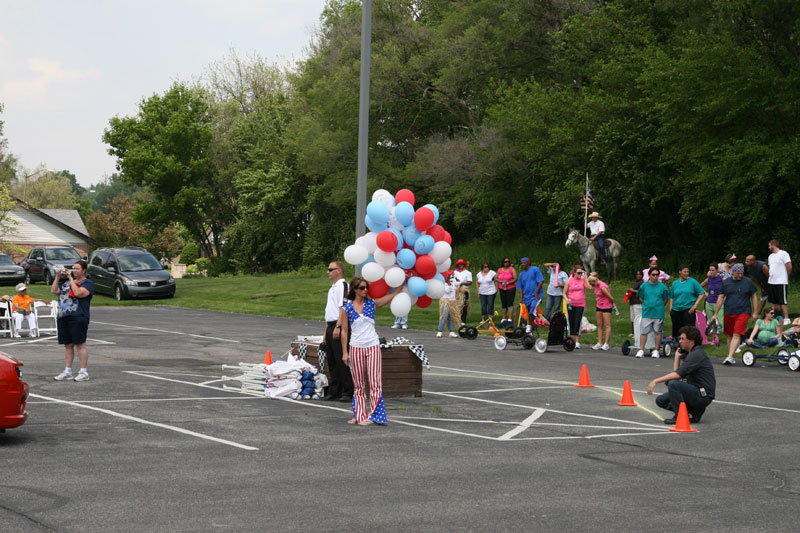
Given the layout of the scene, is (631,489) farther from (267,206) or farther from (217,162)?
(217,162)

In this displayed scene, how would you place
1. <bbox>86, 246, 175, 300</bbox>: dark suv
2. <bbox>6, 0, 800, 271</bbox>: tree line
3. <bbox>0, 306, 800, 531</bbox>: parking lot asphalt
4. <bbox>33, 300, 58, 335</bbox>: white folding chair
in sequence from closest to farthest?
1. <bbox>0, 306, 800, 531</bbox>: parking lot asphalt
2. <bbox>33, 300, 58, 335</bbox>: white folding chair
3. <bbox>6, 0, 800, 271</bbox>: tree line
4. <bbox>86, 246, 175, 300</bbox>: dark suv

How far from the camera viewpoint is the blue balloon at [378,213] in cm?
1389

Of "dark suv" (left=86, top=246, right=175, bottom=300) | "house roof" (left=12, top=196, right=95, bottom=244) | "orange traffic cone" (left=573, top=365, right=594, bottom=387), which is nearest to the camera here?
"orange traffic cone" (left=573, top=365, right=594, bottom=387)

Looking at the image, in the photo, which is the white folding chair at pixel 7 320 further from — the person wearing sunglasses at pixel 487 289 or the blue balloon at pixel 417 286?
the blue balloon at pixel 417 286

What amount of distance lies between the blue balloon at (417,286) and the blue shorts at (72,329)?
526 cm

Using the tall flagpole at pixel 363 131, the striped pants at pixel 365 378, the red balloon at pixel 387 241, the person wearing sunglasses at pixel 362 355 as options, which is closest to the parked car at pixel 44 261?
A: the tall flagpole at pixel 363 131

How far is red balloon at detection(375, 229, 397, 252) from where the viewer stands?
13.6 m

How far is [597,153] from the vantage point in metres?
37.7

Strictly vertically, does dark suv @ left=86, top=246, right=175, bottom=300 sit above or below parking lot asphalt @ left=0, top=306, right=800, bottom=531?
above

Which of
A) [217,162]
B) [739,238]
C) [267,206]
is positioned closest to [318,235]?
[267,206]

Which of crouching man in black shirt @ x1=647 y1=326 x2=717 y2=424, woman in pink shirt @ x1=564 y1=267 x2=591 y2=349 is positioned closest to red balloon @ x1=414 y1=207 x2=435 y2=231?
crouching man in black shirt @ x1=647 y1=326 x2=717 y2=424

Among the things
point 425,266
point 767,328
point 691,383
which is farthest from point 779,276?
point 425,266

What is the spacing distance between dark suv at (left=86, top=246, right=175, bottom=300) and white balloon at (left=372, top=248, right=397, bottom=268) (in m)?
25.6

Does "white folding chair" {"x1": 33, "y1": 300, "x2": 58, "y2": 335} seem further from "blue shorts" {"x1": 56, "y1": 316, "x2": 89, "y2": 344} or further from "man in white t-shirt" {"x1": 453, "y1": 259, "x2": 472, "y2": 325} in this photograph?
"man in white t-shirt" {"x1": 453, "y1": 259, "x2": 472, "y2": 325}
